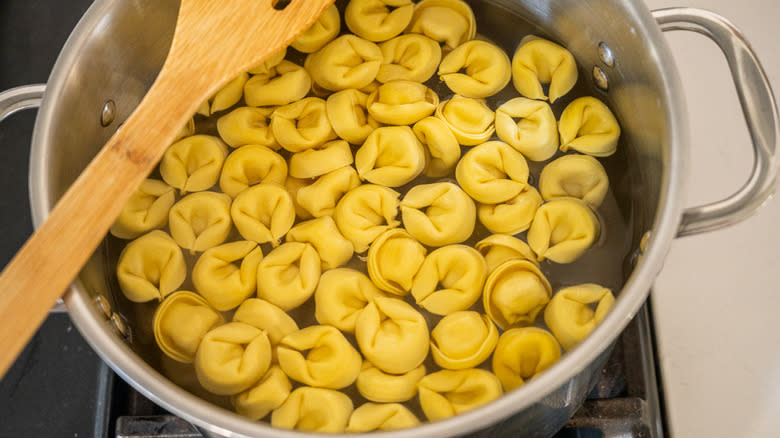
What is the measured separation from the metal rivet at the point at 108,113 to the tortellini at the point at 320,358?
337mm

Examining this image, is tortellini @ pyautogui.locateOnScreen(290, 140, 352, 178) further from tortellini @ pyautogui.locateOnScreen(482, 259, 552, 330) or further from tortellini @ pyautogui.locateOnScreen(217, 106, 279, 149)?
tortellini @ pyautogui.locateOnScreen(482, 259, 552, 330)

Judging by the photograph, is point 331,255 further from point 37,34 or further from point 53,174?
point 37,34

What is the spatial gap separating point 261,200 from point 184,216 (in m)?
0.09

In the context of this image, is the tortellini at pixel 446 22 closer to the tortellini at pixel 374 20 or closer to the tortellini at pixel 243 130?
the tortellini at pixel 374 20

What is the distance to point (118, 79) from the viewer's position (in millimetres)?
814

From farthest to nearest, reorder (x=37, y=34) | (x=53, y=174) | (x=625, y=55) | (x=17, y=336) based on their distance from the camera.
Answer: (x=37, y=34) < (x=625, y=55) < (x=53, y=174) < (x=17, y=336)

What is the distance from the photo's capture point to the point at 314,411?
0.71 meters

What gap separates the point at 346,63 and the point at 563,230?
356 millimetres

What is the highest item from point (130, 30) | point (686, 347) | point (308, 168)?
point (130, 30)

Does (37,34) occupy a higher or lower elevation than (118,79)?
lower

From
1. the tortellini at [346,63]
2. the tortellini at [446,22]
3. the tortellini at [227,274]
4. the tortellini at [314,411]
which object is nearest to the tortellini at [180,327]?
the tortellini at [227,274]

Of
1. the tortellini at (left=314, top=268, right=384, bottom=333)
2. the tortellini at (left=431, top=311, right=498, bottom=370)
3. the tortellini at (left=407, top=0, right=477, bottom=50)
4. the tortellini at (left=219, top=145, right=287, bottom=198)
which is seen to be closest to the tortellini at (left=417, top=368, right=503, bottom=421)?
the tortellini at (left=431, top=311, right=498, bottom=370)

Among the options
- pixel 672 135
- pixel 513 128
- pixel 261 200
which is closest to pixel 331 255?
pixel 261 200

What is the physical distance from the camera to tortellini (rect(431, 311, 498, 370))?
73 cm
